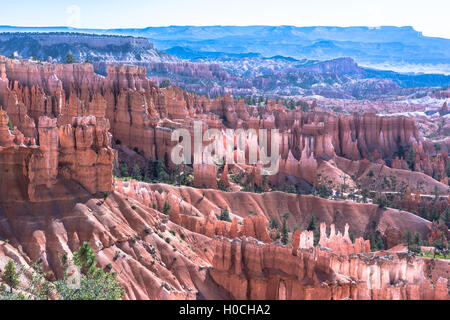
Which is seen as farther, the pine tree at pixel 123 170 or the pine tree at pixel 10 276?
the pine tree at pixel 123 170

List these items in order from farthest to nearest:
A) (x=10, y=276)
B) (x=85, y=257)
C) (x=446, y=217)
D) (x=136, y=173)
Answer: (x=136, y=173)
(x=446, y=217)
(x=85, y=257)
(x=10, y=276)

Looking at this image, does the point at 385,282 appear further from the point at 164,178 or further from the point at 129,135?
the point at 129,135

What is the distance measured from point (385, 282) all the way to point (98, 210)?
20.7m

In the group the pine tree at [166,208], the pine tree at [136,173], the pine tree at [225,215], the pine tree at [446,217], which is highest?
the pine tree at [166,208]

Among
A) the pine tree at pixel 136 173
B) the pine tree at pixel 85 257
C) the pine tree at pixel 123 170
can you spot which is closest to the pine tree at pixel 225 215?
the pine tree at pixel 136 173

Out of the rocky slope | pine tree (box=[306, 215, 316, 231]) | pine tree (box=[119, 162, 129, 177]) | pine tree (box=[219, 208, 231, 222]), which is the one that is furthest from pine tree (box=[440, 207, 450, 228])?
pine tree (box=[119, 162, 129, 177])

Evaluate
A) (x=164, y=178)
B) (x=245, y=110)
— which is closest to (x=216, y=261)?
(x=164, y=178)

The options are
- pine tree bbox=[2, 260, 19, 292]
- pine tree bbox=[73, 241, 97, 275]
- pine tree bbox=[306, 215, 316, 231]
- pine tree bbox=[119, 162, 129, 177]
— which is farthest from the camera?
pine tree bbox=[119, 162, 129, 177]

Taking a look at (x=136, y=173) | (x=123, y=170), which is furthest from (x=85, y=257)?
(x=136, y=173)

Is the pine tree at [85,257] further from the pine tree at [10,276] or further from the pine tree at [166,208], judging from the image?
the pine tree at [166,208]

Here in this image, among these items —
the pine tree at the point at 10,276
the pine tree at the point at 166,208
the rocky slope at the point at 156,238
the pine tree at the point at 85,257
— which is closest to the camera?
the pine tree at the point at 10,276

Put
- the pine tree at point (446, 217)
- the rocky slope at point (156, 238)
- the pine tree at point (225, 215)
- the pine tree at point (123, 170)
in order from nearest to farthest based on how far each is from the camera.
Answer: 1. the rocky slope at point (156, 238)
2. the pine tree at point (225, 215)
3. the pine tree at point (446, 217)
4. the pine tree at point (123, 170)

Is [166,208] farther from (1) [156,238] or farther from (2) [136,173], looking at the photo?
(2) [136,173]

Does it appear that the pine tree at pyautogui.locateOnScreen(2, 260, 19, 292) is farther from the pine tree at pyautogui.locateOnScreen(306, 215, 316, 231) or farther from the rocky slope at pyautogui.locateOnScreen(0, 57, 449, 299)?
the pine tree at pyautogui.locateOnScreen(306, 215, 316, 231)
